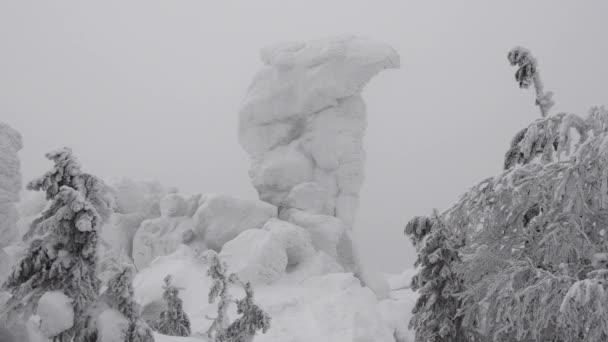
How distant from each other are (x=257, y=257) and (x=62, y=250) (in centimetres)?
1754

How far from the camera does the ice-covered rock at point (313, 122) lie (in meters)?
38.8

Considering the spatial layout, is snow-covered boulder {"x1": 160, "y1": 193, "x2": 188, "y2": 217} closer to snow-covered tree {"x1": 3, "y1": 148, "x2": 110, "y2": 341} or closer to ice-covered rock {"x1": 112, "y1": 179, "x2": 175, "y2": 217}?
ice-covered rock {"x1": 112, "y1": 179, "x2": 175, "y2": 217}

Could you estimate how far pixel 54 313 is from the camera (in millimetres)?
9000

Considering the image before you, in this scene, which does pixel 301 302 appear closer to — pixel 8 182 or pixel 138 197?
pixel 8 182

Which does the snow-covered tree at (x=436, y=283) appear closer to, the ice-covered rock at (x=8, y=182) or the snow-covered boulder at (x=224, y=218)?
the ice-covered rock at (x=8, y=182)

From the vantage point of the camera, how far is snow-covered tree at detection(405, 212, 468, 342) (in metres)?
11.7

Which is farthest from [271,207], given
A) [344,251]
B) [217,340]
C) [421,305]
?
[421,305]

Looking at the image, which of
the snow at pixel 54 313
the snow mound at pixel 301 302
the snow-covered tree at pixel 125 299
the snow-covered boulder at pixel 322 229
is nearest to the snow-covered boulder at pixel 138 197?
the snow mound at pixel 301 302

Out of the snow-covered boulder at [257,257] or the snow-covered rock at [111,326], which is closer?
the snow-covered rock at [111,326]

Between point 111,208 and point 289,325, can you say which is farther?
point 289,325

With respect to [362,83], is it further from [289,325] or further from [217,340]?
[217,340]

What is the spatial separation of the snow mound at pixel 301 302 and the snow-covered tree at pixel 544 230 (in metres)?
11.1

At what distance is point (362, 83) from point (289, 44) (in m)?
8.45

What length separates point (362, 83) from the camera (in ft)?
131
